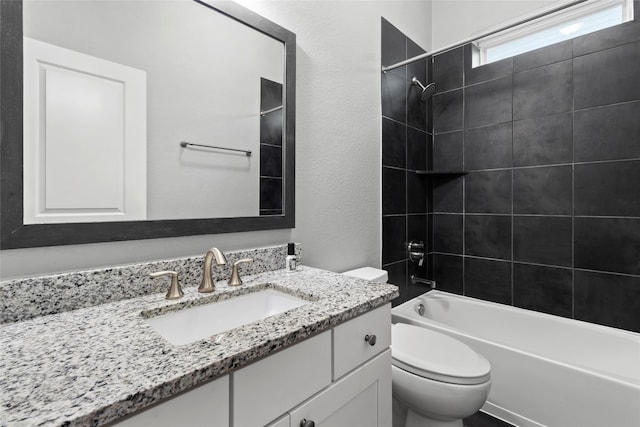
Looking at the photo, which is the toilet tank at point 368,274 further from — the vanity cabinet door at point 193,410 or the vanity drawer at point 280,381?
the vanity cabinet door at point 193,410

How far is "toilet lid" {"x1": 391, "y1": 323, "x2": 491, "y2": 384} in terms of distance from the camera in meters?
1.17

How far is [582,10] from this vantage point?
191cm

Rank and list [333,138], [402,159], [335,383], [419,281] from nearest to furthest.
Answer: [335,383] → [333,138] → [402,159] → [419,281]

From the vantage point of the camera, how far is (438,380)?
118cm

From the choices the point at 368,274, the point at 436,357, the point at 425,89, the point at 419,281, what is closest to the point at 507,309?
the point at 419,281

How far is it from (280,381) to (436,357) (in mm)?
984

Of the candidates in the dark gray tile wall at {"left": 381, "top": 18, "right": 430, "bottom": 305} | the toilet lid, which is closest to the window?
the dark gray tile wall at {"left": 381, "top": 18, "right": 430, "bottom": 305}

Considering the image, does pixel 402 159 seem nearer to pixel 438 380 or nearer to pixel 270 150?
pixel 270 150

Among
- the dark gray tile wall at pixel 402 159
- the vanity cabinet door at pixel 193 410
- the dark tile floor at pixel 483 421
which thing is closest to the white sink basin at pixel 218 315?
the vanity cabinet door at pixel 193 410

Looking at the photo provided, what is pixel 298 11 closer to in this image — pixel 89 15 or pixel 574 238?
pixel 89 15

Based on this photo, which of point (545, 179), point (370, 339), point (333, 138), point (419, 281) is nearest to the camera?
point (370, 339)

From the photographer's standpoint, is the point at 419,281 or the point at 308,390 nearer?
the point at 308,390

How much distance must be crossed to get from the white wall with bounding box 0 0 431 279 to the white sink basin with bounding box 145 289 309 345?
0.24 meters

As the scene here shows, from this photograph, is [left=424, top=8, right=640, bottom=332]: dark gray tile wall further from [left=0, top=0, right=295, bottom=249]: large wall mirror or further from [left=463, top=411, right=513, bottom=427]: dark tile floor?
[left=0, top=0, right=295, bottom=249]: large wall mirror
